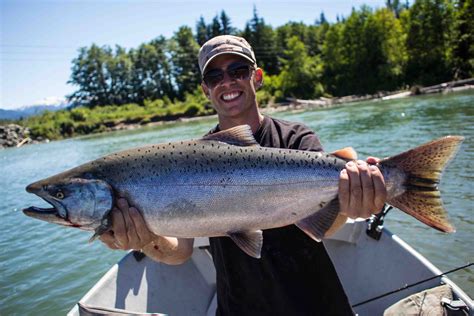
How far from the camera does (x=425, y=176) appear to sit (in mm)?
2594

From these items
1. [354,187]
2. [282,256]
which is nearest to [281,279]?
[282,256]

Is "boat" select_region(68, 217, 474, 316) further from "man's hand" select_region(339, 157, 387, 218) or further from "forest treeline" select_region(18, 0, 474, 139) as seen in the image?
"forest treeline" select_region(18, 0, 474, 139)

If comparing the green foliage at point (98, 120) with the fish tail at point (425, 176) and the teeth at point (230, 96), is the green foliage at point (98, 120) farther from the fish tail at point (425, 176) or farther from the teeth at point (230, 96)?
the fish tail at point (425, 176)

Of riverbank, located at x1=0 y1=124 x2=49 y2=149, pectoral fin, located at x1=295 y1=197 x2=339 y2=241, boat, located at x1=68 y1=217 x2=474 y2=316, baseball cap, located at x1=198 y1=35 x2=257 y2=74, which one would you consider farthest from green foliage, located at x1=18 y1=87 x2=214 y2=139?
pectoral fin, located at x1=295 y1=197 x2=339 y2=241

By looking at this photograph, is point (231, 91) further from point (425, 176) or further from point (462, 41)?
point (462, 41)

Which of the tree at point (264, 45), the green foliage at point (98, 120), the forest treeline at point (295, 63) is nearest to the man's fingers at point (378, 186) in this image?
the forest treeline at point (295, 63)

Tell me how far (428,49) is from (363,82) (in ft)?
35.1

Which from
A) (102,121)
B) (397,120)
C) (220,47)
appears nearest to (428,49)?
(397,120)

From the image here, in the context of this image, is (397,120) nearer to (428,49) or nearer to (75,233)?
(75,233)

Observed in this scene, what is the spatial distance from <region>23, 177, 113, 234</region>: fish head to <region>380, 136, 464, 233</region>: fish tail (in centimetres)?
191

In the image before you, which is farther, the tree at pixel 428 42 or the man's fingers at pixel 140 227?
the tree at pixel 428 42

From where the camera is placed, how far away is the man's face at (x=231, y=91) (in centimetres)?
315

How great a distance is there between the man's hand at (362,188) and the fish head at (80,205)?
5.22ft

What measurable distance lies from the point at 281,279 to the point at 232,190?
696mm
